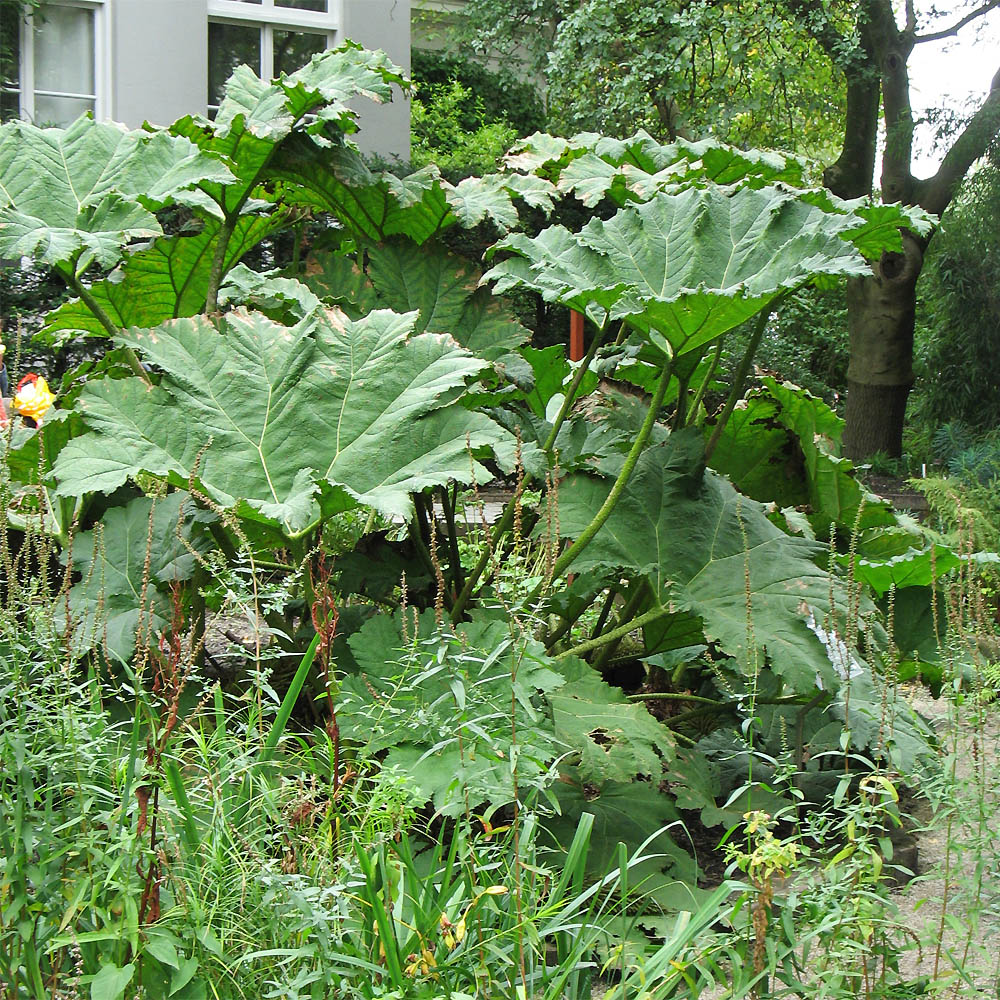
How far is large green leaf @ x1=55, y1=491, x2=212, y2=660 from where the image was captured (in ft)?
8.54

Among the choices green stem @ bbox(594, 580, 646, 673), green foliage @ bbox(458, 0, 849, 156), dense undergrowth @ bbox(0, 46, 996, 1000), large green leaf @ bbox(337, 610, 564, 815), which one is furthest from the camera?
green foliage @ bbox(458, 0, 849, 156)

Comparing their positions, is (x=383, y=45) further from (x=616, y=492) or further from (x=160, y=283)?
(x=616, y=492)

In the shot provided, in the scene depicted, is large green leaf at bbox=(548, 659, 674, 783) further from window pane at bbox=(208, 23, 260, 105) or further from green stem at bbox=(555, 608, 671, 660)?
window pane at bbox=(208, 23, 260, 105)

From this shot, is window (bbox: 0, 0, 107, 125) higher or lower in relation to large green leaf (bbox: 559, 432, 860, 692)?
higher

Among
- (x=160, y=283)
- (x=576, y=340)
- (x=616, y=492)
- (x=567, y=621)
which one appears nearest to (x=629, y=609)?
(x=567, y=621)

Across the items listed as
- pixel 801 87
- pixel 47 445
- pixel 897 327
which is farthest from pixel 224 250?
pixel 801 87

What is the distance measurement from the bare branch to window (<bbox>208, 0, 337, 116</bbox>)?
18.7ft

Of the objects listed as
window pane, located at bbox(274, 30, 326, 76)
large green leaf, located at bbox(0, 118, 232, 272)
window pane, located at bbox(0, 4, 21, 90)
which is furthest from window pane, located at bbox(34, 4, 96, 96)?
large green leaf, located at bbox(0, 118, 232, 272)

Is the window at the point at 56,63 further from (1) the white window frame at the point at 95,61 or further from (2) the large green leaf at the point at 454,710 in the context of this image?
(2) the large green leaf at the point at 454,710

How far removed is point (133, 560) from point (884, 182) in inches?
402

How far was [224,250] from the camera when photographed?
10.4ft

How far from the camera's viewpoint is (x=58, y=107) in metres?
11.0

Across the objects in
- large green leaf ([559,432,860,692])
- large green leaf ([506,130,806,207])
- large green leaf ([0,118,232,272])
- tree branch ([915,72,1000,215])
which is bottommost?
large green leaf ([559,432,860,692])

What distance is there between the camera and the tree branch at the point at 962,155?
34.6 ft
